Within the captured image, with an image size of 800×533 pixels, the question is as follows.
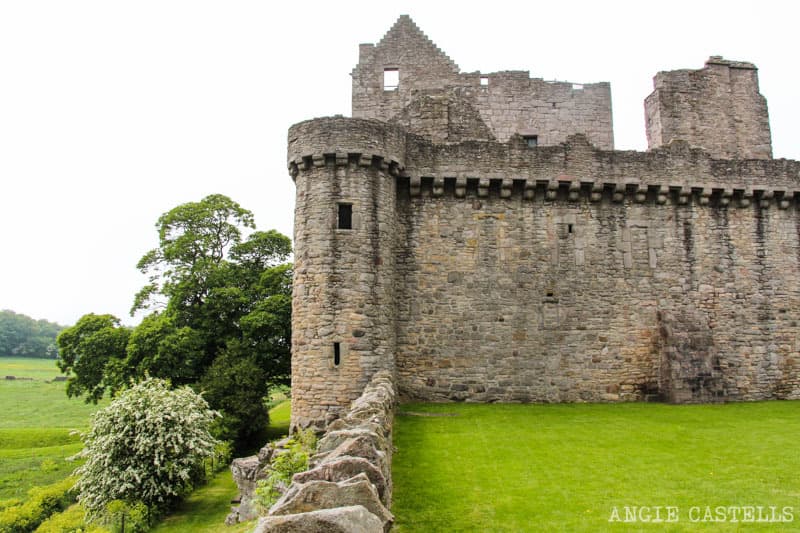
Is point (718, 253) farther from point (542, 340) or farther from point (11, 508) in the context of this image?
point (11, 508)

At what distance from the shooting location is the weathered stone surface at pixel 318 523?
3619mm

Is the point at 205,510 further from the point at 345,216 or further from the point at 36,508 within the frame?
the point at 345,216

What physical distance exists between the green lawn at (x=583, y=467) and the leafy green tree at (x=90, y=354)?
564 inches

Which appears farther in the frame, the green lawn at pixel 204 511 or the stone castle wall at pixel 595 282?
the stone castle wall at pixel 595 282

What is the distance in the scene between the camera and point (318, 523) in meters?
3.65

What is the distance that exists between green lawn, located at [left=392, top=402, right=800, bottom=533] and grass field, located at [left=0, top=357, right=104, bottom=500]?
15.4 m

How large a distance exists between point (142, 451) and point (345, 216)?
824 cm

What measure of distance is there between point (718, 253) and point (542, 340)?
21.2 feet

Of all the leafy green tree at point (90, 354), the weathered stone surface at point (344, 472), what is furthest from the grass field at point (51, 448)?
the weathered stone surface at point (344, 472)

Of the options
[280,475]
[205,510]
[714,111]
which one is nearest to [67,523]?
[205,510]

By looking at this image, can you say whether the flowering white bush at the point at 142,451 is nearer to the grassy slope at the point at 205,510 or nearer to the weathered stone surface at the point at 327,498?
the grassy slope at the point at 205,510

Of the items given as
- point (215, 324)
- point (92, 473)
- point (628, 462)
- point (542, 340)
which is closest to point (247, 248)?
point (215, 324)

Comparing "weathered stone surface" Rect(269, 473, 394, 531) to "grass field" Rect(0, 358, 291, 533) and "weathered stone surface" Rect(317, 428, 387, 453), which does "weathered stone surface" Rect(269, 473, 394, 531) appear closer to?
"weathered stone surface" Rect(317, 428, 387, 453)

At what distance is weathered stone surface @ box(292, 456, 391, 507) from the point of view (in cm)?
527
